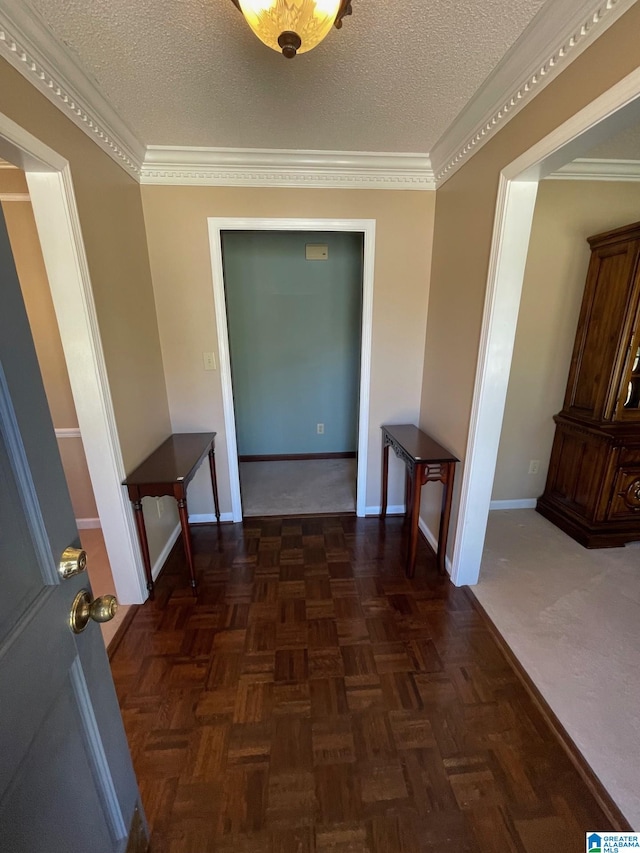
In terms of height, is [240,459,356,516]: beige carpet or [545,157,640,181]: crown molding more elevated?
[545,157,640,181]: crown molding

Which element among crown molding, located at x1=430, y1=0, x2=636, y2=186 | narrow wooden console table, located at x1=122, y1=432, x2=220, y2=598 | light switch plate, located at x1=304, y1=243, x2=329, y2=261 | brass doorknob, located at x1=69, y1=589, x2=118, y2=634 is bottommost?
narrow wooden console table, located at x1=122, y1=432, x2=220, y2=598

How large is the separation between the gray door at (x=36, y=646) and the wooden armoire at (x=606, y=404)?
9.26 ft

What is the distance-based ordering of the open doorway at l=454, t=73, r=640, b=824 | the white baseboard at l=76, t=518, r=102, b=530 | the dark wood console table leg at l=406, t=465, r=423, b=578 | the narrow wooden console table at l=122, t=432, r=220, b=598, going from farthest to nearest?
the white baseboard at l=76, t=518, r=102, b=530, the dark wood console table leg at l=406, t=465, r=423, b=578, the narrow wooden console table at l=122, t=432, r=220, b=598, the open doorway at l=454, t=73, r=640, b=824

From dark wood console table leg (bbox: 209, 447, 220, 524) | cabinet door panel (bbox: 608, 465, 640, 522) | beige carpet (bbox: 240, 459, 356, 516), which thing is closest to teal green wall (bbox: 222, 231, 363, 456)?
beige carpet (bbox: 240, 459, 356, 516)

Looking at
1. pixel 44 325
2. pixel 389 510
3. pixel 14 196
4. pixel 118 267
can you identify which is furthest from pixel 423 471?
pixel 14 196

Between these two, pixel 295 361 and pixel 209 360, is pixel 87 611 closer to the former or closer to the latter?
pixel 209 360

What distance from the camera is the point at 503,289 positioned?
64.3 inches

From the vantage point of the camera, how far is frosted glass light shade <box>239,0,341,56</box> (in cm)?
92

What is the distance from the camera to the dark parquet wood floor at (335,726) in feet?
3.59

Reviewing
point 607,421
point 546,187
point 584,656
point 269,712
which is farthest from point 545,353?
point 269,712

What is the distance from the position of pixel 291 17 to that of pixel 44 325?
2.20 meters

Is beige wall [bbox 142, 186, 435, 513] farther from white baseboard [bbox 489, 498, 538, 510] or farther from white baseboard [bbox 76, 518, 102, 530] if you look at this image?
white baseboard [bbox 489, 498, 538, 510]

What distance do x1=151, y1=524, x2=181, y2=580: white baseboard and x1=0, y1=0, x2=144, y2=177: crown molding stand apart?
88.1 inches

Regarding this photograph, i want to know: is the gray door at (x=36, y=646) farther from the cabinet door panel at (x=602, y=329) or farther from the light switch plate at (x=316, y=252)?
the light switch plate at (x=316, y=252)
